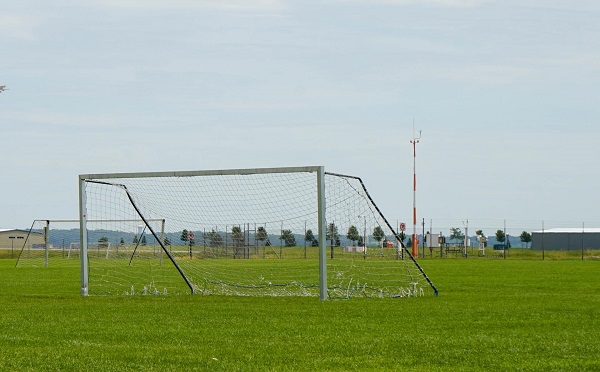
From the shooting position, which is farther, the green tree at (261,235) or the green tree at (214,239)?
the green tree at (261,235)

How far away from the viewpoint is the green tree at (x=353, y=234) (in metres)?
22.9

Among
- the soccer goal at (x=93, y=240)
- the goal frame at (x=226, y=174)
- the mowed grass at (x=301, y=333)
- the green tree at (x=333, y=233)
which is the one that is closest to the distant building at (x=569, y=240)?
the soccer goal at (x=93, y=240)

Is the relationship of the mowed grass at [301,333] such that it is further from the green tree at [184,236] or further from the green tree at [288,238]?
the green tree at [288,238]

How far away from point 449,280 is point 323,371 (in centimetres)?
1713

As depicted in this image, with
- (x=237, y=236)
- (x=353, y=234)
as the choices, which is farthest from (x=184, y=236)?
(x=237, y=236)

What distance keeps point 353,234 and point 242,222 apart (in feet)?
10.6

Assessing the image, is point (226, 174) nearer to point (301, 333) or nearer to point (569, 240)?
point (301, 333)

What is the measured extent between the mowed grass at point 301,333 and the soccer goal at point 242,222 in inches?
87.1

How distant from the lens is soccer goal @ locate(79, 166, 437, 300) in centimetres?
1966

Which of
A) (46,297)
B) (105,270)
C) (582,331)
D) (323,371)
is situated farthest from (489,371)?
(105,270)

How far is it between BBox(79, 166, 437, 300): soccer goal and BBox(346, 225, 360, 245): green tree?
4 cm

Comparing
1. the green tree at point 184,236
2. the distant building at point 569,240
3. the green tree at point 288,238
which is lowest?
the distant building at point 569,240

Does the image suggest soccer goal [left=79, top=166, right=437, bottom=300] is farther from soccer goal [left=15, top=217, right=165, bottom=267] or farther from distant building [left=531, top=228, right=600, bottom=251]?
distant building [left=531, top=228, right=600, bottom=251]

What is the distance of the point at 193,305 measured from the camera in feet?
52.9
